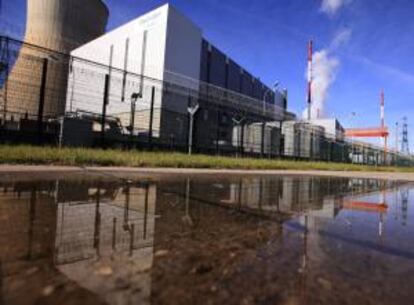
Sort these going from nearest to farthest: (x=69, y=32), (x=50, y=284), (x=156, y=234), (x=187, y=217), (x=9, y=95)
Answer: (x=50, y=284)
(x=156, y=234)
(x=187, y=217)
(x=9, y=95)
(x=69, y=32)

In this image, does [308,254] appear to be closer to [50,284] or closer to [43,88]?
[50,284]

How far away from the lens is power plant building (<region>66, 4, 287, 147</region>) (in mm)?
14637

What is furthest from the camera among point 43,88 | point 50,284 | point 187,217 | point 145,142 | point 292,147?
point 292,147

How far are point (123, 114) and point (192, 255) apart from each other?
19227 millimetres

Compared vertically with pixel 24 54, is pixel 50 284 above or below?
below

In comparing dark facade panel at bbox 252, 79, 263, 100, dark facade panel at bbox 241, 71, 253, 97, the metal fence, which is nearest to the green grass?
the metal fence

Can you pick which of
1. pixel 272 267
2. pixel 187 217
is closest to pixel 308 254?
pixel 272 267

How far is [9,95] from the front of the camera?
10.4 m

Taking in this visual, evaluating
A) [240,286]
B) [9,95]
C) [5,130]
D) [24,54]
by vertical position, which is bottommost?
[240,286]

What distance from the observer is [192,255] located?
5.68ft

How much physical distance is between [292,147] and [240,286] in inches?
1008

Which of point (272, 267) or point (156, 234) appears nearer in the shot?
point (272, 267)

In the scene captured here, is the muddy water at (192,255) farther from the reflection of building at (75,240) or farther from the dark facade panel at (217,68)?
the dark facade panel at (217,68)

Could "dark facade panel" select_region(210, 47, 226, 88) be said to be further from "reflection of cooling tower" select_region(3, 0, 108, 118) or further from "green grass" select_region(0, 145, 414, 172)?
"green grass" select_region(0, 145, 414, 172)
